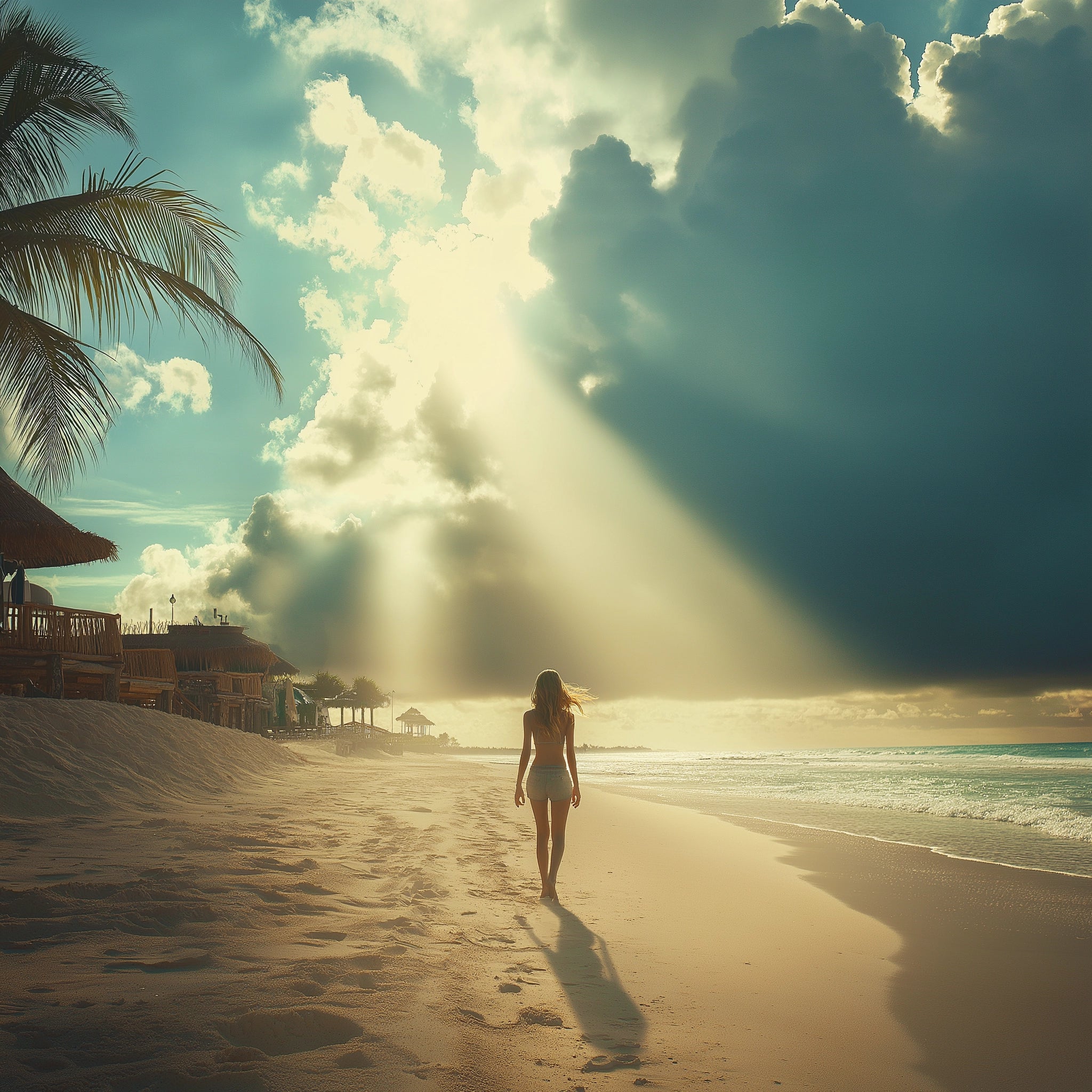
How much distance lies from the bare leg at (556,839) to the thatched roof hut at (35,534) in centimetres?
1224

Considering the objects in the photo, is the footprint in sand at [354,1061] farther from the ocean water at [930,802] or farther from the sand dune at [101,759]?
the ocean water at [930,802]

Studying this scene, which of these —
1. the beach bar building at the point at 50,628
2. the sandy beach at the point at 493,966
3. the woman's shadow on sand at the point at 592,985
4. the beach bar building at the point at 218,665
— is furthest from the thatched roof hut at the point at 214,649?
the woman's shadow on sand at the point at 592,985

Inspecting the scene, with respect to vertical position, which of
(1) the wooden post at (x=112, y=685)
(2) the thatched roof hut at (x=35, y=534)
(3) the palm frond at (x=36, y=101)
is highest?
(3) the palm frond at (x=36, y=101)

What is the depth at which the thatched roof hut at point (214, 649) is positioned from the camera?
2861cm

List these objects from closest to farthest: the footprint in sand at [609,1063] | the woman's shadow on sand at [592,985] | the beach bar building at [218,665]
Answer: the footprint in sand at [609,1063]
the woman's shadow on sand at [592,985]
the beach bar building at [218,665]

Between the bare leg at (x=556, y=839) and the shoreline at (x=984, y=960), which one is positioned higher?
the bare leg at (x=556, y=839)

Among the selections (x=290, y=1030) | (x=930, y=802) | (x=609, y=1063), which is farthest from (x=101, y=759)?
(x=930, y=802)

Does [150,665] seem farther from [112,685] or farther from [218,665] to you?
[218,665]

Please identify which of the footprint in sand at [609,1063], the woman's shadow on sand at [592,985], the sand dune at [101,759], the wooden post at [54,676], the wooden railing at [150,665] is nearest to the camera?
the footprint in sand at [609,1063]

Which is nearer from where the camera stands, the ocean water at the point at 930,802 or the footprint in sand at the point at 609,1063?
the footprint in sand at the point at 609,1063

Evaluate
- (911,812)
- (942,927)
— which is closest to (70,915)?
(942,927)

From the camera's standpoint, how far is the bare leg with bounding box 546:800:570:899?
566cm

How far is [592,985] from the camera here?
367cm

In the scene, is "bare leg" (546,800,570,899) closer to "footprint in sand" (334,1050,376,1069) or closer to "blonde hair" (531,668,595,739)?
"blonde hair" (531,668,595,739)
